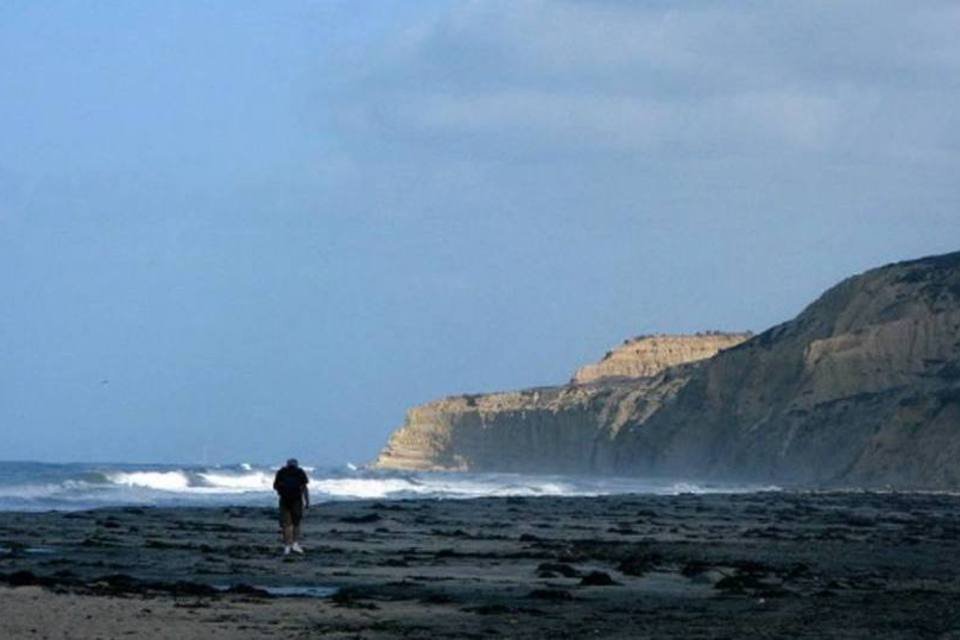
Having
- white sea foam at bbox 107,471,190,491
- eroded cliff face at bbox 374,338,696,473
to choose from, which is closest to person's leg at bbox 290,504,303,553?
white sea foam at bbox 107,471,190,491

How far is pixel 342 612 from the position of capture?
18.0 m

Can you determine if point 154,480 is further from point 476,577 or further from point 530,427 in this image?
point 530,427

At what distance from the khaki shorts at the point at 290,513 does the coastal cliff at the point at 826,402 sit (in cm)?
5805

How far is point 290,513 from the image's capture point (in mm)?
27719

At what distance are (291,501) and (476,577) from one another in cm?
Answer: 511

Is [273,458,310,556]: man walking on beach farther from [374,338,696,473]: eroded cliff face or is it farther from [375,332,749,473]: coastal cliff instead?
[375,332,749,473]: coastal cliff

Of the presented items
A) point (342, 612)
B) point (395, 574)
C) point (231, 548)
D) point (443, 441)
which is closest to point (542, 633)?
point (342, 612)

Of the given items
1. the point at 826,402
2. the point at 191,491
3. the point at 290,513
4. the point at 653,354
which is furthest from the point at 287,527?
the point at 653,354

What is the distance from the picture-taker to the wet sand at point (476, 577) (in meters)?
16.8

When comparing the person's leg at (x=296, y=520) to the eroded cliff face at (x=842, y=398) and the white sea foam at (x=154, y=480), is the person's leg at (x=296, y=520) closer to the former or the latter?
the white sea foam at (x=154, y=480)

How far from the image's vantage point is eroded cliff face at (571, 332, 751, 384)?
188 meters

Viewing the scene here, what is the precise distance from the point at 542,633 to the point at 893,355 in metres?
91.7

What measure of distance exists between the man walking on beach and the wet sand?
452 mm

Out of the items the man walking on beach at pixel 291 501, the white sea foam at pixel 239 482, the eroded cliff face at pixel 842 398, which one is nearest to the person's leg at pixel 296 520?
the man walking on beach at pixel 291 501
